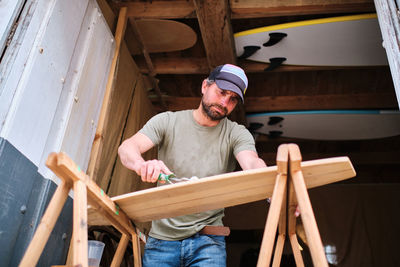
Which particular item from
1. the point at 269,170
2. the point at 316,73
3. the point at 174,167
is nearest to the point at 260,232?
the point at 316,73

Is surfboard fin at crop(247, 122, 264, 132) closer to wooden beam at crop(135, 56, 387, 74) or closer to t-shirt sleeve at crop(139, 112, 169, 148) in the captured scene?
wooden beam at crop(135, 56, 387, 74)

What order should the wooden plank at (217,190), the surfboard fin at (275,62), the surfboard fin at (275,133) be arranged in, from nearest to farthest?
the wooden plank at (217,190) → the surfboard fin at (275,62) → the surfboard fin at (275,133)

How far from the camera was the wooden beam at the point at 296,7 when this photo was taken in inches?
119

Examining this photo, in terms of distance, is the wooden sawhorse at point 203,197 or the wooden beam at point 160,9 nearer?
the wooden sawhorse at point 203,197

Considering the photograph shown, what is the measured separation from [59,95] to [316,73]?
10.2 feet

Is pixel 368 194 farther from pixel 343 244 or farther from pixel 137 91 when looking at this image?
pixel 137 91

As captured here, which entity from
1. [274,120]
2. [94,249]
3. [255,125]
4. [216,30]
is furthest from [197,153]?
[255,125]

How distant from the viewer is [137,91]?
4.05 metres

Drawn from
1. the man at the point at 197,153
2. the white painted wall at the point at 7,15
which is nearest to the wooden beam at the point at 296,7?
the man at the point at 197,153

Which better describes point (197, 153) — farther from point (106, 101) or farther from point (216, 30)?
point (216, 30)

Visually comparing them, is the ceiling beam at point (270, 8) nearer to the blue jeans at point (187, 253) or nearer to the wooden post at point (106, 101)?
the wooden post at point (106, 101)

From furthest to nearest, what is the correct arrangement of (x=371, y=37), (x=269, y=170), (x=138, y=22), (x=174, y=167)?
1. (x=138, y=22)
2. (x=371, y=37)
3. (x=174, y=167)
4. (x=269, y=170)

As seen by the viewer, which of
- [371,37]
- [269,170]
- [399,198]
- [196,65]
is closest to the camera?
[269,170]

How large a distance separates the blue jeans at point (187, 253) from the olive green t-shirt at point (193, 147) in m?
0.07
